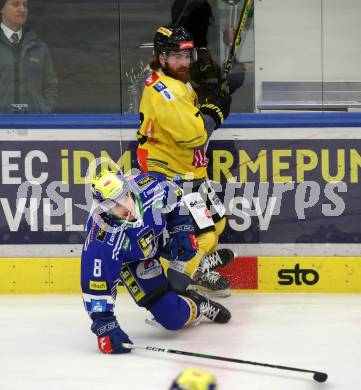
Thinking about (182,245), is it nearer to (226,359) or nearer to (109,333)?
(109,333)

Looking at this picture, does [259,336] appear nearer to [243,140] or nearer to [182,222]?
[182,222]

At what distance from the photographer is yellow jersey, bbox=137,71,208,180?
537 centimetres

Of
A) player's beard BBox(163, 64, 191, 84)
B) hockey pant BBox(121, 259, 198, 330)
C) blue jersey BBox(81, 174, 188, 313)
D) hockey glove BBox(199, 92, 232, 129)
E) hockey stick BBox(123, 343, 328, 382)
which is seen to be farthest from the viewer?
hockey glove BBox(199, 92, 232, 129)

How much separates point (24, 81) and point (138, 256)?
170 cm

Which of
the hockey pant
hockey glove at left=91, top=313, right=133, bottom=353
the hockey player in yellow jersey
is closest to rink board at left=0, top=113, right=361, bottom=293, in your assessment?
the hockey player in yellow jersey

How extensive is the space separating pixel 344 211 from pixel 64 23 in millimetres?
1790

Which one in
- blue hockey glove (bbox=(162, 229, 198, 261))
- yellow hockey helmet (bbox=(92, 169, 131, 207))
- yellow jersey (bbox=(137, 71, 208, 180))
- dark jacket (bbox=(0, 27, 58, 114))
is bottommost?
blue hockey glove (bbox=(162, 229, 198, 261))

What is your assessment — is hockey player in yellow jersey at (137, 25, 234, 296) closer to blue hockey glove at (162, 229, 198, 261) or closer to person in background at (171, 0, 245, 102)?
person in background at (171, 0, 245, 102)

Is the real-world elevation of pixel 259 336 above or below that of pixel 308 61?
below

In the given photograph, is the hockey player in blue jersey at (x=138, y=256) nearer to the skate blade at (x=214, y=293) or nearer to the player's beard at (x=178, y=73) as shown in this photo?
the skate blade at (x=214, y=293)

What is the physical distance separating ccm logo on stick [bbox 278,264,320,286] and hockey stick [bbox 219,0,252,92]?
1.02 metres

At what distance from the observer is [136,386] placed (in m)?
4.04

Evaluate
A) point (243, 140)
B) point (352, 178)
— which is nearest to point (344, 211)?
point (352, 178)

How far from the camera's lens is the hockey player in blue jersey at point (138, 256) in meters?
4.49
